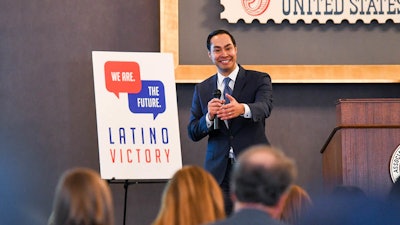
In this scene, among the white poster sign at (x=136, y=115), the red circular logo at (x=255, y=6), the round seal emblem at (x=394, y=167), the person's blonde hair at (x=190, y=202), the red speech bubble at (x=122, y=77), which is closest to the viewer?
the person's blonde hair at (x=190, y=202)

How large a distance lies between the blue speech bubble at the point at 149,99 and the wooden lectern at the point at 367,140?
156 cm

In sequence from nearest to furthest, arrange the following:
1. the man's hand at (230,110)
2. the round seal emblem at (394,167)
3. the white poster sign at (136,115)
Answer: the man's hand at (230,110) → the round seal emblem at (394,167) → the white poster sign at (136,115)

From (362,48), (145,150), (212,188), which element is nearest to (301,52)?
(362,48)

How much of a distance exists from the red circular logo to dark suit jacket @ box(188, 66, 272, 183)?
5.39ft

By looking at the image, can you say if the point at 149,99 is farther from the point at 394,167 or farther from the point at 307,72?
the point at 394,167

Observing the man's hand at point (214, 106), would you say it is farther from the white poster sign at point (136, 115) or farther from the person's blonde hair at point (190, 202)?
the person's blonde hair at point (190, 202)

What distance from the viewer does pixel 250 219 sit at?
225cm

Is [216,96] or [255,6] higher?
[255,6]

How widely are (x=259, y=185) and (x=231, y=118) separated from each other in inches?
112

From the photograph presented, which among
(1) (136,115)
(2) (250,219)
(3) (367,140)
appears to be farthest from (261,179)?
(1) (136,115)

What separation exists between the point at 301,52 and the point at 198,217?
15.0ft

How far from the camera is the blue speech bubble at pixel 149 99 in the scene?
6.48 meters

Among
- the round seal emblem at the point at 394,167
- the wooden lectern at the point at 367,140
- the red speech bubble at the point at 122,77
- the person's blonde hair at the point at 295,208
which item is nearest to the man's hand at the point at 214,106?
the wooden lectern at the point at 367,140

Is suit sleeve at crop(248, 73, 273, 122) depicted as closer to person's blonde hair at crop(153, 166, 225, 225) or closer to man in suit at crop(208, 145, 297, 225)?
person's blonde hair at crop(153, 166, 225, 225)
